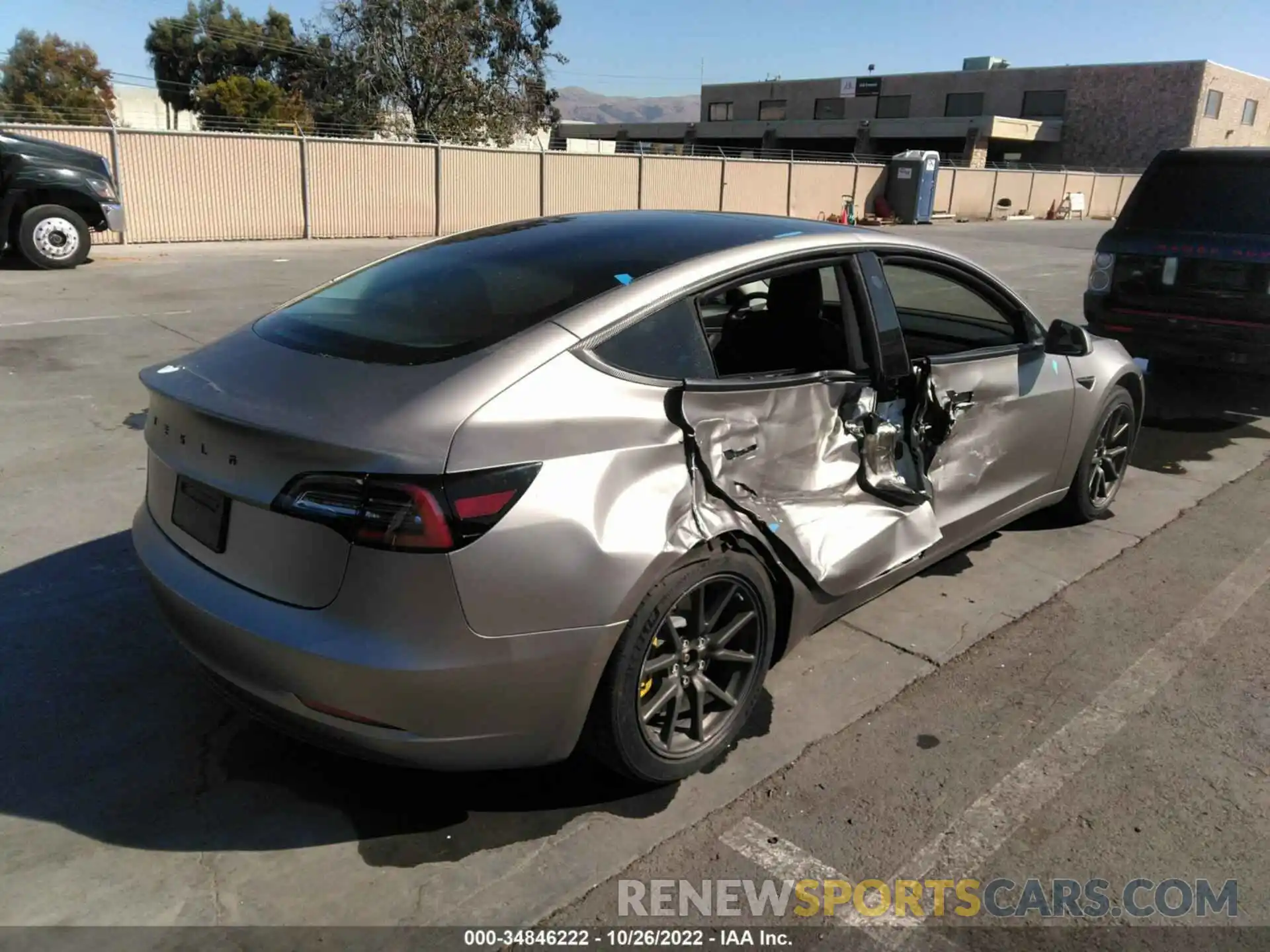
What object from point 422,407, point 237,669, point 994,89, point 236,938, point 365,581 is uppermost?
point 994,89

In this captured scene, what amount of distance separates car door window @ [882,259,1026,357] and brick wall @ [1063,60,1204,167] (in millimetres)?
57788

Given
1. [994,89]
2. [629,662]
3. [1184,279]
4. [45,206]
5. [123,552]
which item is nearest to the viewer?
[629,662]

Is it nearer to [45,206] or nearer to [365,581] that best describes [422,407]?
[365,581]

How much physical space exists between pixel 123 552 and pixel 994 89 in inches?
2647

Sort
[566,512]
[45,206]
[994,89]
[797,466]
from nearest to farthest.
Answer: [566,512] → [797,466] → [45,206] → [994,89]

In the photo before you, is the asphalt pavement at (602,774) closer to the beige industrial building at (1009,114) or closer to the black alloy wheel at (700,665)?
the black alloy wheel at (700,665)

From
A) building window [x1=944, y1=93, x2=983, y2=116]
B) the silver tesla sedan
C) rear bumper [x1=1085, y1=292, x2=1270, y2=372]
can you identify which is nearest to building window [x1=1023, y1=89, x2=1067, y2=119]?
building window [x1=944, y1=93, x2=983, y2=116]

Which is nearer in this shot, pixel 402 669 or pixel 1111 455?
pixel 402 669

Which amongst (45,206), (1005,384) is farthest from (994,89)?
(1005,384)

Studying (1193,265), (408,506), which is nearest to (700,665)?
(408,506)

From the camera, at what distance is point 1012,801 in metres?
3.04

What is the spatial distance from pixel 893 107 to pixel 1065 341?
6681 centimetres

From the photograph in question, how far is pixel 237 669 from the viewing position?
2.63 meters

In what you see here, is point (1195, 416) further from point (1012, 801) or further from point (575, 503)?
point (575, 503)
